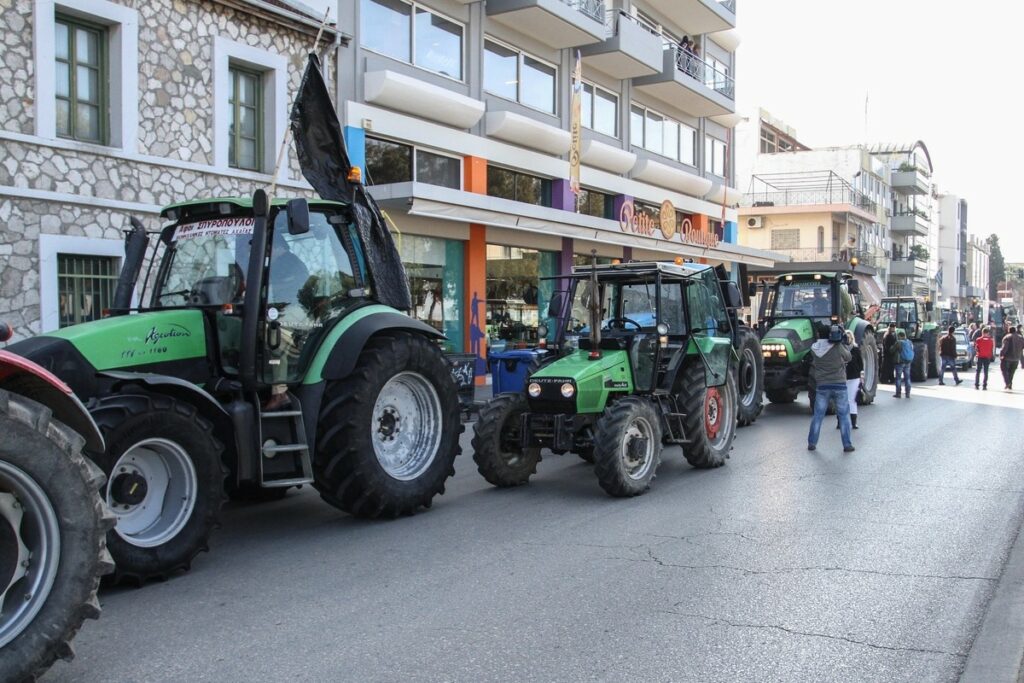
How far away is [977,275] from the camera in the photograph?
108 meters

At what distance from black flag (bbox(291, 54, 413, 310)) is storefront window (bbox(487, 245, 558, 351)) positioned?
13380mm

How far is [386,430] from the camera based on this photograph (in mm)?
7703

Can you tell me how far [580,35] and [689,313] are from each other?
15.0 metres

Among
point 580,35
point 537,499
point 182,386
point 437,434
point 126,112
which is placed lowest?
point 537,499

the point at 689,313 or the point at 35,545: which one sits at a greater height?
the point at 689,313

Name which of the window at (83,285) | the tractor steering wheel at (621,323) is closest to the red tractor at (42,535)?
the tractor steering wheel at (621,323)

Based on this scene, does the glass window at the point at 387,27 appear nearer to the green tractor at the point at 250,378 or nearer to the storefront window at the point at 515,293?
the storefront window at the point at 515,293

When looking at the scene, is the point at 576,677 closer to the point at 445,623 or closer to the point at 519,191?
the point at 445,623

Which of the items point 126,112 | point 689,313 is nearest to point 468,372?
point 689,313

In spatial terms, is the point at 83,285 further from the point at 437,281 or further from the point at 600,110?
the point at 600,110

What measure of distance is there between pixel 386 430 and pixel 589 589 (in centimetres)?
252

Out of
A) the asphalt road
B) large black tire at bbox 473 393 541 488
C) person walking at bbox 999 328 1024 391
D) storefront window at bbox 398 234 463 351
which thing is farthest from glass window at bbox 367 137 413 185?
person walking at bbox 999 328 1024 391

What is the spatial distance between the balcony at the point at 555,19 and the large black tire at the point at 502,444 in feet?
47.8

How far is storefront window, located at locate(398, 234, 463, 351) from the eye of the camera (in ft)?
65.6
